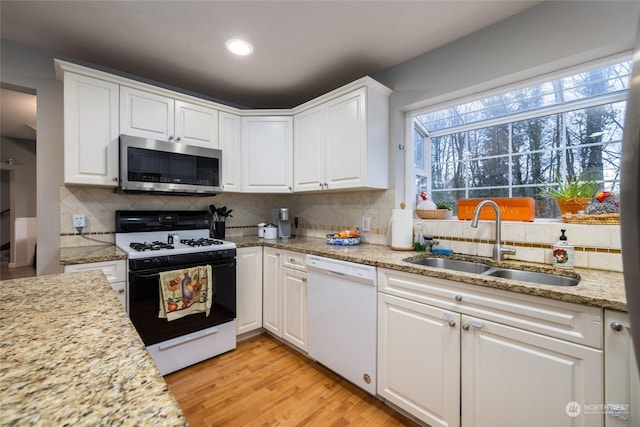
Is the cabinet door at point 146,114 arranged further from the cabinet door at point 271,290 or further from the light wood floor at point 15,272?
the light wood floor at point 15,272

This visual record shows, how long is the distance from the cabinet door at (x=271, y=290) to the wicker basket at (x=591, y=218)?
1.97 meters

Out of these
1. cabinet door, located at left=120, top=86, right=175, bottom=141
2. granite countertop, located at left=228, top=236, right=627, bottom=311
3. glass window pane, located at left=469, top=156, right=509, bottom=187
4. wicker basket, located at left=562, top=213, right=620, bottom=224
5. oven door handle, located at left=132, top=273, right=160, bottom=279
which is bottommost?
oven door handle, located at left=132, top=273, right=160, bottom=279

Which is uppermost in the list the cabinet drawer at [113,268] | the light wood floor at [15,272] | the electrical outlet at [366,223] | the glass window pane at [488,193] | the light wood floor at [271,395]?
the glass window pane at [488,193]

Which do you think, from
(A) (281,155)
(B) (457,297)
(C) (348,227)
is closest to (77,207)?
(A) (281,155)

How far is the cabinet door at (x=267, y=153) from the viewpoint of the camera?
275 centimetres

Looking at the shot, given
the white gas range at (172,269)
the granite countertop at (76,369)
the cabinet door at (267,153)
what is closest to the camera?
the granite countertop at (76,369)

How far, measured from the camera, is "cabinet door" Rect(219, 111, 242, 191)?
262 centimetres

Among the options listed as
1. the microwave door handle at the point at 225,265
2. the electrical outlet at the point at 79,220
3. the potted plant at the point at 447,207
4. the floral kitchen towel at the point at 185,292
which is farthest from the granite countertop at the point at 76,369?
the potted plant at the point at 447,207

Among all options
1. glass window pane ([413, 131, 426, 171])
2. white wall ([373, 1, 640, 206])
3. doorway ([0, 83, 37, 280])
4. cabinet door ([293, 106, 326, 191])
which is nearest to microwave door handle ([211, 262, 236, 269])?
cabinet door ([293, 106, 326, 191])

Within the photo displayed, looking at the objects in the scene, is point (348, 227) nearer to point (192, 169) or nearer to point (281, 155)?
point (281, 155)

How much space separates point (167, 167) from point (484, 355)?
241 cm

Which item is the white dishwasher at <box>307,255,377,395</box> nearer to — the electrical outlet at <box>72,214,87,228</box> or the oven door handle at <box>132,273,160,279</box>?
the oven door handle at <box>132,273,160,279</box>

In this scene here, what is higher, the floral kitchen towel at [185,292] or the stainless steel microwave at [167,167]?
the stainless steel microwave at [167,167]

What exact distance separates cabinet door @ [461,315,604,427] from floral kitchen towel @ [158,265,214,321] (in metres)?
1.73
